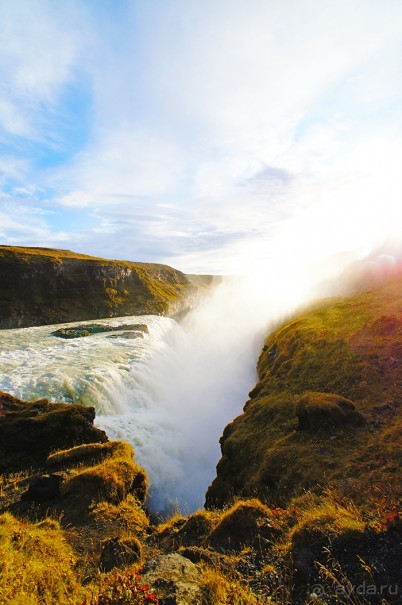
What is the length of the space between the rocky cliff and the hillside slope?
80.9 metres

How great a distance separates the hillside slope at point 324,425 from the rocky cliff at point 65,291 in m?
80.9

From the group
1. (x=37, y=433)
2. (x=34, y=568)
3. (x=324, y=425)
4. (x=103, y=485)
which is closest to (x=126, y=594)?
(x=34, y=568)

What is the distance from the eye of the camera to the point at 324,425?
19734 millimetres

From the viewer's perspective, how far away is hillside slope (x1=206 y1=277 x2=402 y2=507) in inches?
625

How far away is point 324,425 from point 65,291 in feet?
339

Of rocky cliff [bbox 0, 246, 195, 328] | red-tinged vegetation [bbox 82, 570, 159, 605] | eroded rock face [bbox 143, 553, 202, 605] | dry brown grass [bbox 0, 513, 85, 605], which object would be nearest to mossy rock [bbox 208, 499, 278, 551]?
eroded rock face [bbox 143, 553, 202, 605]

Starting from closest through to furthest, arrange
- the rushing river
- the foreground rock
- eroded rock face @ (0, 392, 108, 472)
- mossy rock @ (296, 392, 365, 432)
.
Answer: eroded rock face @ (0, 392, 108, 472), mossy rock @ (296, 392, 365, 432), the rushing river, the foreground rock

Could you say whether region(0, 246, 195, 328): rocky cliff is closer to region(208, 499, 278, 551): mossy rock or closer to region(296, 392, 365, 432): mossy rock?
region(296, 392, 365, 432): mossy rock

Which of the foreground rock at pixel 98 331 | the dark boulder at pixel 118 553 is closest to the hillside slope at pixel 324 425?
the dark boulder at pixel 118 553

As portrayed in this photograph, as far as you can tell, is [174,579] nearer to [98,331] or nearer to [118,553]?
[118,553]

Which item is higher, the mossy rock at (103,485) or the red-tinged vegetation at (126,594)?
the red-tinged vegetation at (126,594)

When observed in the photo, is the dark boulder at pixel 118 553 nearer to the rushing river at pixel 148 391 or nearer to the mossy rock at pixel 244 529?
the mossy rock at pixel 244 529

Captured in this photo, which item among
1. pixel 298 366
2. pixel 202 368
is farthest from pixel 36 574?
pixel 202 368

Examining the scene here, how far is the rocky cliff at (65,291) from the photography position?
93375 millimetres
